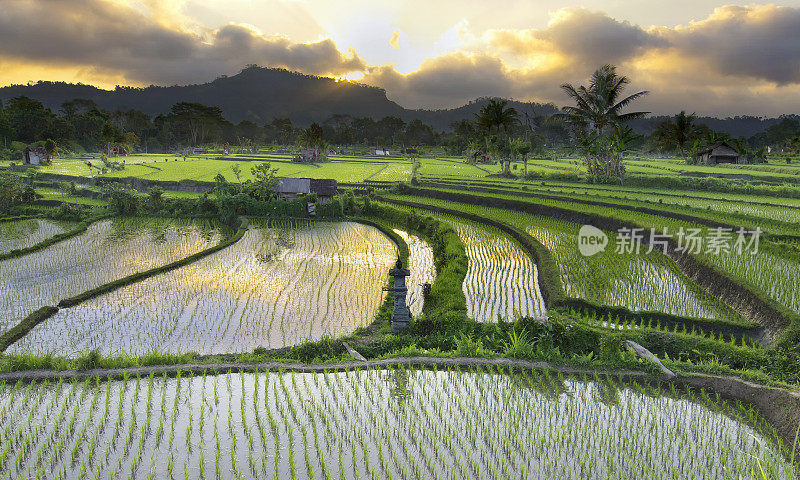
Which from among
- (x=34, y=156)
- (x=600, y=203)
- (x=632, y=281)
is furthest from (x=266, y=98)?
(x=632, y=281)

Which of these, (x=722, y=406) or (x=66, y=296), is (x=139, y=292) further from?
(x=722, y=406)

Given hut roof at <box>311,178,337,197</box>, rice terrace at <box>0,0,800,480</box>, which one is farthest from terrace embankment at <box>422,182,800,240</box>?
hut roof at <box>311,178,337,197</box>

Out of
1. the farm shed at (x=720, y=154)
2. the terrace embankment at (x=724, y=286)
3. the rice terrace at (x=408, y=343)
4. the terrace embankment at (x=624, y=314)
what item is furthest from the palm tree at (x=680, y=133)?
the terrace embankment at (x=624, y=314)

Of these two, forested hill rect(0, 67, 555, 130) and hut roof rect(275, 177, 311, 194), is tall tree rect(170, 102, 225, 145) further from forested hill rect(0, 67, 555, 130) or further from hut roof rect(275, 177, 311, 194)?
forested hill rect(0, 67, 555, 130)

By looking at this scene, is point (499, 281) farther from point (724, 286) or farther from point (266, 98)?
point (266, 98)

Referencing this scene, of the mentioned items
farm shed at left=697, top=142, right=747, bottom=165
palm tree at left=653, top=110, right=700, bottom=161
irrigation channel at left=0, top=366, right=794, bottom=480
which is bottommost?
irrigation channel at left=0, top=366, right=794, bottom=480

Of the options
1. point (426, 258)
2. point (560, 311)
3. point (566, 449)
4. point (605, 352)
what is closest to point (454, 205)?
point (426, 258)

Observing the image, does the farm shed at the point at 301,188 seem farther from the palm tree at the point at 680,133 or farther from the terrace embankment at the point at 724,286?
the palm tree at the point at 680,133
